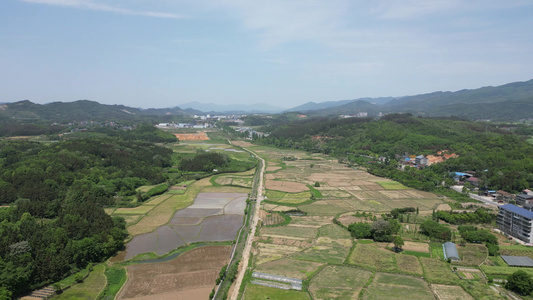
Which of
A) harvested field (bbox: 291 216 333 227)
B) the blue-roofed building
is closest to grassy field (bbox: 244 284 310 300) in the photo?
harvested field (bbox: 291 216 333 227)

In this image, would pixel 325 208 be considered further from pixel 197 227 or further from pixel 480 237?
pixel 480 237

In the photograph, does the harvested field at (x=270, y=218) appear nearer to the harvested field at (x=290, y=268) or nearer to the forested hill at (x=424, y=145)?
the harvested field at (x=290, y=268)

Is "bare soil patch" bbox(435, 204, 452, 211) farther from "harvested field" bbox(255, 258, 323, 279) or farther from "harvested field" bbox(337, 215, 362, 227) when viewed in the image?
"harvested field" bbox(255, 258, 323, 279)

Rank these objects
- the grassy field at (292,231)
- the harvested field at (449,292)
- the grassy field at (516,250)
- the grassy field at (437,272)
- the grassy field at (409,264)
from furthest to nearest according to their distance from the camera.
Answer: the grassy field at (292,231) < the grassy field at (516,250) < the grassy field at (409,264) < the grassy field at (437,272) < the harvested field at (449,292)

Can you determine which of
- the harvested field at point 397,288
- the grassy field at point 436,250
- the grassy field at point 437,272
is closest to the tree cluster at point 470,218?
the grassy field at point 436,250

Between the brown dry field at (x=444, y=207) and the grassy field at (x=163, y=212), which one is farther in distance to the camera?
the brown dry field at (x=444, y=207)

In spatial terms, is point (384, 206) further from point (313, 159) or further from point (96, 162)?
point (96, 162)

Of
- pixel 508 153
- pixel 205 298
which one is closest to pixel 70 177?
pixel 205 298

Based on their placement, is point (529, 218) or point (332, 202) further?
point (332, 202)
